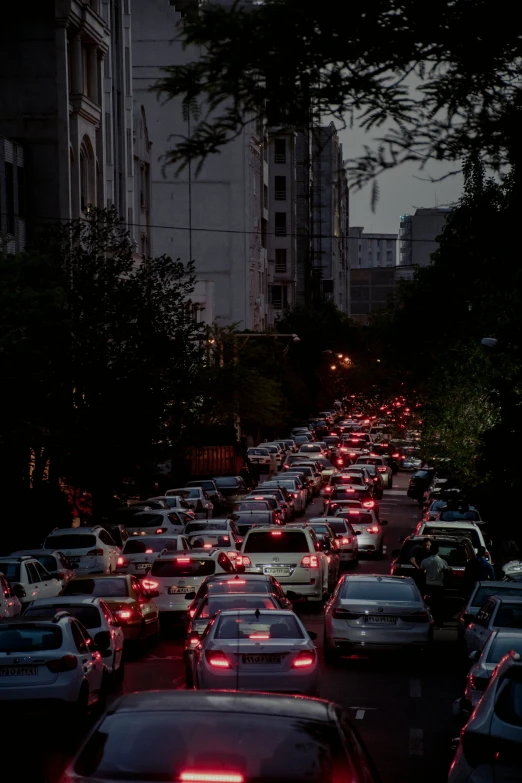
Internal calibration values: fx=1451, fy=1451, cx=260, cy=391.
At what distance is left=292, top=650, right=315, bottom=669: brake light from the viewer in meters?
16.3

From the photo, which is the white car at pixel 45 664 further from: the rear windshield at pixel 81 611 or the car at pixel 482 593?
the car at pixel 482 593

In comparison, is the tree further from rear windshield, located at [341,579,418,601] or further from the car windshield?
rear windshield, located at [341,579,418,601]

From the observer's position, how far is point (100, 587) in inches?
978

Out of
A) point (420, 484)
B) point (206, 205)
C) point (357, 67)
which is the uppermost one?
point (206, 205)

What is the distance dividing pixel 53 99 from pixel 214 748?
49712 millimetres

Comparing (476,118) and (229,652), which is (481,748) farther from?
(229,652)

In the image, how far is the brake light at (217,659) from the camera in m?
16.5

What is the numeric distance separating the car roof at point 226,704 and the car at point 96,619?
12.6 metres

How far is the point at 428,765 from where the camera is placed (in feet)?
46.0

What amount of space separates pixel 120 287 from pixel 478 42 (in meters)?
38.2

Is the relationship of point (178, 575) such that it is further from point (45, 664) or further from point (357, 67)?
point (357, 67)

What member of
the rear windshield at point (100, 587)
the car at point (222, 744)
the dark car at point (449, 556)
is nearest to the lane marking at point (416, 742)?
the car at point (222, 744)

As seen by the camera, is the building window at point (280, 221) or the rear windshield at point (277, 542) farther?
the building window at point (280, 221)

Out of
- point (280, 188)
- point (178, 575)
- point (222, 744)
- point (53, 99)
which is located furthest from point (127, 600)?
point (280, 188)
